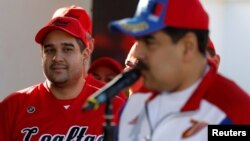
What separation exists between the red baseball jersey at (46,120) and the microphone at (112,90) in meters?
1.18

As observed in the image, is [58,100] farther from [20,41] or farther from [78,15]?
[20,41]

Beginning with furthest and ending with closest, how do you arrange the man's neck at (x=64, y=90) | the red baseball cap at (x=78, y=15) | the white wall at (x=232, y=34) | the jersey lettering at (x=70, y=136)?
the white wall at (x=232, y=34) → the red baseball cap at (x=78, y=15) → the man's neck at (x=64, y=90) → the jersey lettering at (x=70, y=136)

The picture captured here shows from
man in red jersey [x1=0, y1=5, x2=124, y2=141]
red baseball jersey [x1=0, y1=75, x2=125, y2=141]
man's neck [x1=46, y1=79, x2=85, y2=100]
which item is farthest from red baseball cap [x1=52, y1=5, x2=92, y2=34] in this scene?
red baseball jersey [x1=0, y1=75, x2=125, y2=141]

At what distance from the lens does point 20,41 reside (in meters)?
5.28

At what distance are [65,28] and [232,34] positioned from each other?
274 centimetres

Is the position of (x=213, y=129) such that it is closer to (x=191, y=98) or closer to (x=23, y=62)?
(x=191, y=98)

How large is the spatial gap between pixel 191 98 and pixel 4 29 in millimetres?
3291

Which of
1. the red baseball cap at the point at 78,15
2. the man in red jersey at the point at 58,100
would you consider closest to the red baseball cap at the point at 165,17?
the man in red jersey at the point at 58,100

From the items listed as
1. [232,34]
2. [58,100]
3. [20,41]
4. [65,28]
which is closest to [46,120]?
[58,100]

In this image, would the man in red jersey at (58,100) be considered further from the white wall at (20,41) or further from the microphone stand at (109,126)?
the white wall at (20,41)

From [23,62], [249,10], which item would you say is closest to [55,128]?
[23,62]

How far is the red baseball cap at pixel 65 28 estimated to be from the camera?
3549 mm

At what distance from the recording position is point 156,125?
220 cm

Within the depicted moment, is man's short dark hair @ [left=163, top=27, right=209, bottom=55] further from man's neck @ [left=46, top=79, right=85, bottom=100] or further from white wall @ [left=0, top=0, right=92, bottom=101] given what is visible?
white wall @ [left=0, top=0, right=92, bottom=101]
